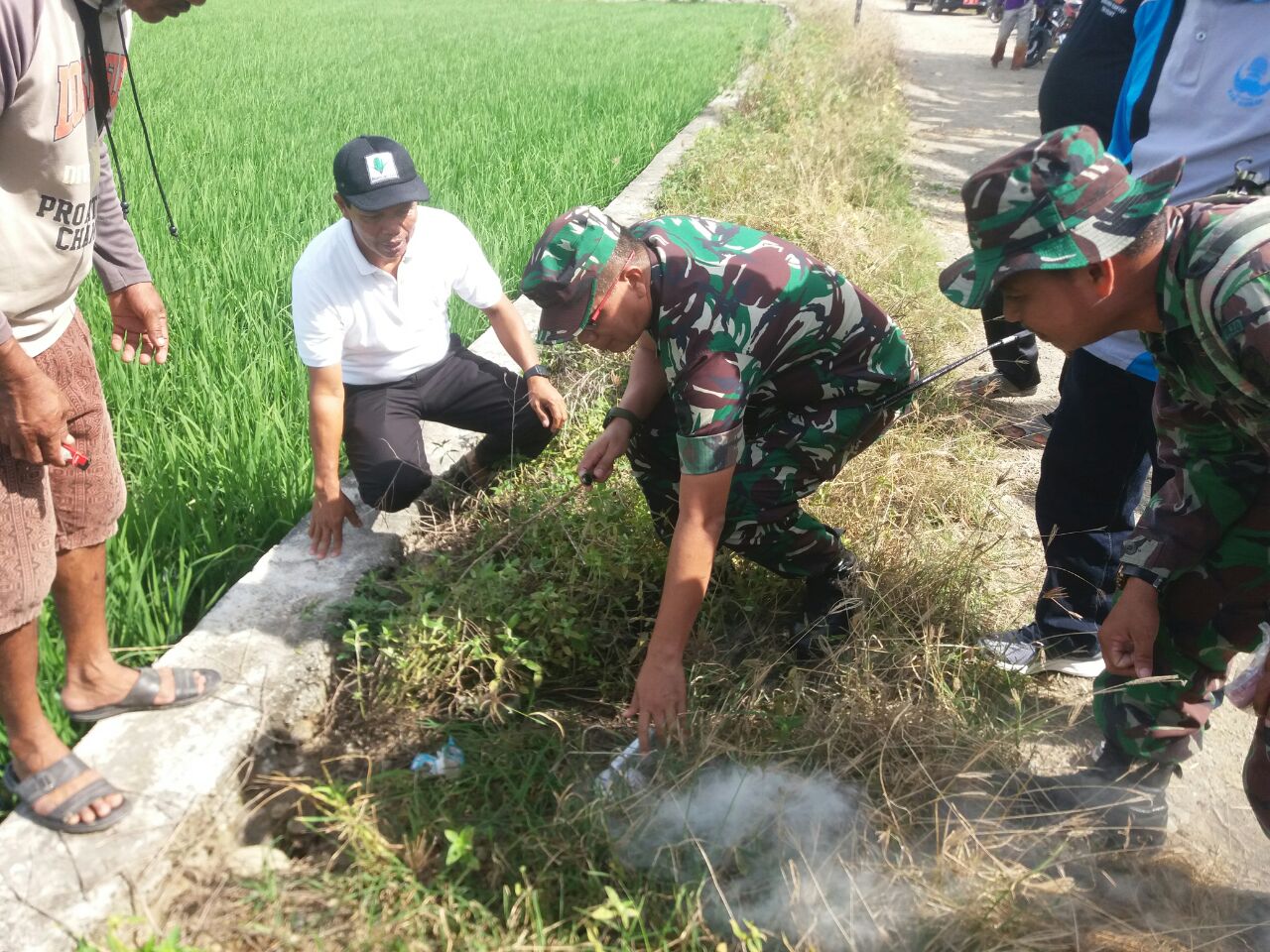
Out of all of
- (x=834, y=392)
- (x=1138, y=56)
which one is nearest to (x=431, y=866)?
(x=834, y=392)

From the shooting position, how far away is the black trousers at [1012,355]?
357 cm

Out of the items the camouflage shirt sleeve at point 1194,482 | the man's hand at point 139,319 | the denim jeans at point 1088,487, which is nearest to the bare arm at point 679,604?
the camouflage shirt sleeve at point 1194,482

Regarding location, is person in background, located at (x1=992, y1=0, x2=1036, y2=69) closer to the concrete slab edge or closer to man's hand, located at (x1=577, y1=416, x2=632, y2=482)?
man's hand, located at (x1=577, y1=416, x2=632, y2=482)

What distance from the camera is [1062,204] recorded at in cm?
134

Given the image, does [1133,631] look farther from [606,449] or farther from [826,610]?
[606,449]

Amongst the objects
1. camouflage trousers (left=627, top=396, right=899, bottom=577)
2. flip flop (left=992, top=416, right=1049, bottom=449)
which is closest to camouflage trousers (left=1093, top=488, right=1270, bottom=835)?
camouflage trousers (left=627, top=396, right=899, bottom=577)

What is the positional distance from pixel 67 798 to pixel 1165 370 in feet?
6.39

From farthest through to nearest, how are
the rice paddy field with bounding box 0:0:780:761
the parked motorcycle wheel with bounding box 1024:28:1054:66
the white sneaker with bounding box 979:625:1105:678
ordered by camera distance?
the parked motorcycle wheel with bounding box 1024:28:1054:66 < the rice paddy field with bounding box 0:0:780:761 < the white sneaker with bounding box 979:625:1105:678

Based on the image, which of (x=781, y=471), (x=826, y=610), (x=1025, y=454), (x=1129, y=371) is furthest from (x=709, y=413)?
(x=1025, y=454)

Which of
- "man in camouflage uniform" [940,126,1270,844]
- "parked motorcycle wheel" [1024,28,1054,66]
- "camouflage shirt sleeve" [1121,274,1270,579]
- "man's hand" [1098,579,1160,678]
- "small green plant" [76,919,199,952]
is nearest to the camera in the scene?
"man in camouflage uniform" [940,126,1270,844]

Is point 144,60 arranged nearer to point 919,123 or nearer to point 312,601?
point 919,123

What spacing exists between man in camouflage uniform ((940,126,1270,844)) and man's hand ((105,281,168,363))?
168cm

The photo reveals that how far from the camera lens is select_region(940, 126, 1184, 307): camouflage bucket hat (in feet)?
4.42

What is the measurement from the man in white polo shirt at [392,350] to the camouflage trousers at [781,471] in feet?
1.98
